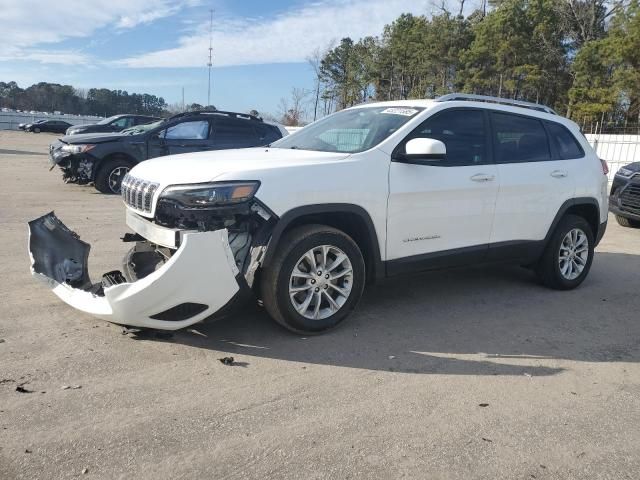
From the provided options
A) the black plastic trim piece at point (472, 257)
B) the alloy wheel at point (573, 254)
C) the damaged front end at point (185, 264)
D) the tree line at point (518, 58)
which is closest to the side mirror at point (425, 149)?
the black plastic trim piece at point (472, 257)

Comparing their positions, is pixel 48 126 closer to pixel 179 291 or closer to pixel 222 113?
pixel 222 113

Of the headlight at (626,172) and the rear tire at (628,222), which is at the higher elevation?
the headlight at (626,172)

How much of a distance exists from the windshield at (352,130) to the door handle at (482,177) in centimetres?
77

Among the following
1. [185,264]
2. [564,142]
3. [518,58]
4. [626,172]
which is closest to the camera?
[185,264]

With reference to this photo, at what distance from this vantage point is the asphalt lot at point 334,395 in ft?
9.00

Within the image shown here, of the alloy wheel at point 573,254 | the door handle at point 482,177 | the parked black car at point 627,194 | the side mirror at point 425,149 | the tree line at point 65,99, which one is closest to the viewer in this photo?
the side mirror at point 425,149

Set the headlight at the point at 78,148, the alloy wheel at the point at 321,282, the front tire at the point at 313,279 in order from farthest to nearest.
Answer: the headlight at the point at 78,148, the alloy wheel at the point at 321,282, the front tire at the point at 313,279

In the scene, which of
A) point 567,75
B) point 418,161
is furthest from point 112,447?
point 567,75

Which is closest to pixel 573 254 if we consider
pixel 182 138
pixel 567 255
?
pixel 567 255

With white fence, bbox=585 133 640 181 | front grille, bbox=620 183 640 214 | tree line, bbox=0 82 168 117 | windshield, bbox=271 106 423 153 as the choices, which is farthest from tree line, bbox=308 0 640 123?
tree line, bbox=0 82 168 117

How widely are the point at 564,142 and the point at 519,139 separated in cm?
76

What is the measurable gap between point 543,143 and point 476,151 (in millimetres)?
1054

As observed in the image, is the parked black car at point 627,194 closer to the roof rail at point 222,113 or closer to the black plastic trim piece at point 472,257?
the black plastic trim piece at point 472,257

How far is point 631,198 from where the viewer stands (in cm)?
994
